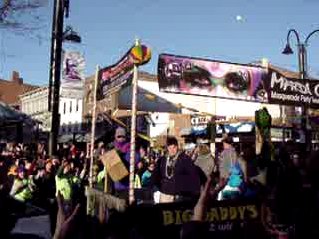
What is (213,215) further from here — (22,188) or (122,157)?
(22,188)

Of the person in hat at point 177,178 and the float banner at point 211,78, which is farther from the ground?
the float banner at point 211,78

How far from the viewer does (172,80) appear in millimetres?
15883

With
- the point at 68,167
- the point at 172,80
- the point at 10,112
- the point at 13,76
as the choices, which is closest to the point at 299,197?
the point at 68,167

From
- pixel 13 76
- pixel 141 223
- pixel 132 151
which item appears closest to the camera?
pixel 141 223

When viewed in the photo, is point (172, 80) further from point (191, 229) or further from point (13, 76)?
point (13, 76)

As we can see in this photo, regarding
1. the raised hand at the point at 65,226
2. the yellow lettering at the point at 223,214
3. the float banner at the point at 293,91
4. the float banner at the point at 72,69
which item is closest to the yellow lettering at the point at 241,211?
the yellow lettering at the point at 223,214

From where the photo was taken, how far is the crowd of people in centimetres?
366

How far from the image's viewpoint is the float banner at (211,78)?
15.8m

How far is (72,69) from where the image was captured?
16.0 meters

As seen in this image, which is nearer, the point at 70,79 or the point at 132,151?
the point at 132,151

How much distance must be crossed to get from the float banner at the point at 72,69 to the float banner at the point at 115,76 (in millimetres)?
6590

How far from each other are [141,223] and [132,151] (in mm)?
1200

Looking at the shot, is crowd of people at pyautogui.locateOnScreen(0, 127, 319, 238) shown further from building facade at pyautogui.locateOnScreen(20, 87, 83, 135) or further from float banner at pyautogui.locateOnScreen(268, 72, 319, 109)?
building facade at pyautogui.locateOnScreen(20, 87, 83, 135)

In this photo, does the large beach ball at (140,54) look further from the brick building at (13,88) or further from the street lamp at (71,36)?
the brick building at (13,88)
